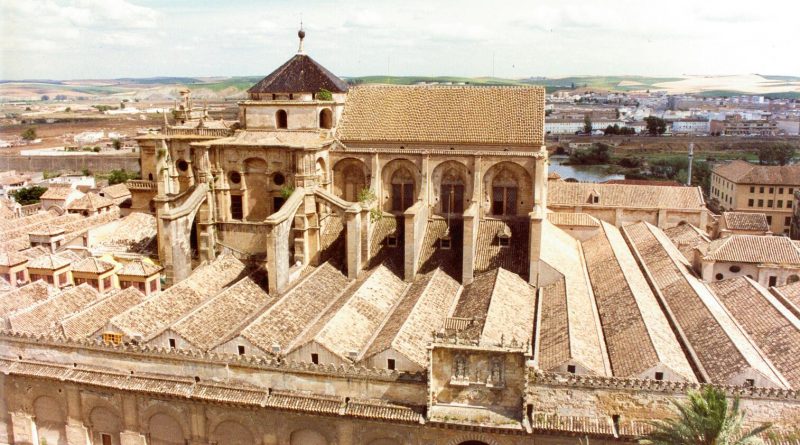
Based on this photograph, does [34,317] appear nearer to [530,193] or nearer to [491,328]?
[491,328]

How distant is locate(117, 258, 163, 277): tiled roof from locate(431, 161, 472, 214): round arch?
1466 cm

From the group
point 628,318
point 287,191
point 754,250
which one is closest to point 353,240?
point 287,191

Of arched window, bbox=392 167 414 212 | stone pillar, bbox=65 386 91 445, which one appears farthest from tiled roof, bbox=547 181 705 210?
stone pillar, bbox=65 386 91 445

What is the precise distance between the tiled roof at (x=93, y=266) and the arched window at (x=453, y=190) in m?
17.8

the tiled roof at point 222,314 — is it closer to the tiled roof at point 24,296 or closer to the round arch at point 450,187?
the tiled roof at point 24,296

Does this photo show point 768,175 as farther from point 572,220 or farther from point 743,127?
point 743,127

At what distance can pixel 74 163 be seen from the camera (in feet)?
343

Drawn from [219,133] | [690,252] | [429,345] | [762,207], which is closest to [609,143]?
[762,207]

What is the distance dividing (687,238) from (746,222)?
5.03 metres

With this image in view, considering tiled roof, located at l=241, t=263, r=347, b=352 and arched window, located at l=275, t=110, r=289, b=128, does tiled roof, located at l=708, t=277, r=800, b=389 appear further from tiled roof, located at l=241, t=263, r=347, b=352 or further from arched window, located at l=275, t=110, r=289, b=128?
arched window, located at l=275, t=110, r=289, b=128

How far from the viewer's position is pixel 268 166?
3372cm

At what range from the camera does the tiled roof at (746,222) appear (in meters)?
42.1

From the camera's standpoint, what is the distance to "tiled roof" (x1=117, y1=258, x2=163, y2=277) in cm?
3328

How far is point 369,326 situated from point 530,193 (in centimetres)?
1223
